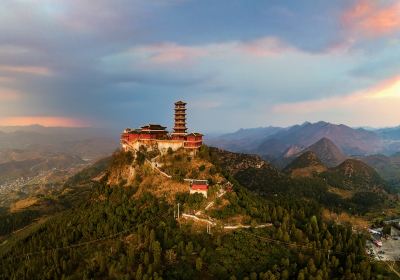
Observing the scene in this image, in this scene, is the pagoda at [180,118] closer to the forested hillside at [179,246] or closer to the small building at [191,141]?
the small building at [191,141]

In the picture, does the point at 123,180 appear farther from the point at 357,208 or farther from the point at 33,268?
the point at 357,208

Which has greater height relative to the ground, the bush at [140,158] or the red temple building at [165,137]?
the red temple building at [165,137]

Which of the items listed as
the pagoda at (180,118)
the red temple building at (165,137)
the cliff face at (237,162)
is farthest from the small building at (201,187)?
the cliff face at (237,162)

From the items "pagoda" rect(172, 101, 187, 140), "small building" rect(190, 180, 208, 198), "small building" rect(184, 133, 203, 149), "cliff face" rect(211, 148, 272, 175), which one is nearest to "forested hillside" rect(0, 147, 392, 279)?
"small building" rect(190, 180, 208, 198)

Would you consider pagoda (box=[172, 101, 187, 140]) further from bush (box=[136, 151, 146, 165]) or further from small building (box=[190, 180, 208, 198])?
small building (box=[190, 180, 208, 198])

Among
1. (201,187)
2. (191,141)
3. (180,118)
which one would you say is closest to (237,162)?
(180,118)

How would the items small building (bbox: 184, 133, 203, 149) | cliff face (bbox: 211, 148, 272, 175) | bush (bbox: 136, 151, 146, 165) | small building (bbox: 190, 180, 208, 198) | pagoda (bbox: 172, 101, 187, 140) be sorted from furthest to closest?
cliff face (bbox: 211, 148, 272, 175), pagoda (bbox: 172, 101, 187, 140), small building (bbox: 184, 133, 203, 149), bush (bbox: 136, 151, 146, 165), small building (bbox: 190, 180, 208, 198)

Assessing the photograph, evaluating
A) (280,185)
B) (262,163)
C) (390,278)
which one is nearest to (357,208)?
(280,185)

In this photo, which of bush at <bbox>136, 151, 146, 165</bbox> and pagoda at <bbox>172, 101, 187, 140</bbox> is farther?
pagoda at <bbox>172, 101, 187, 140</bbox>

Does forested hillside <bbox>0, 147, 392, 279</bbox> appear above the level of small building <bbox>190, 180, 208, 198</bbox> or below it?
below
